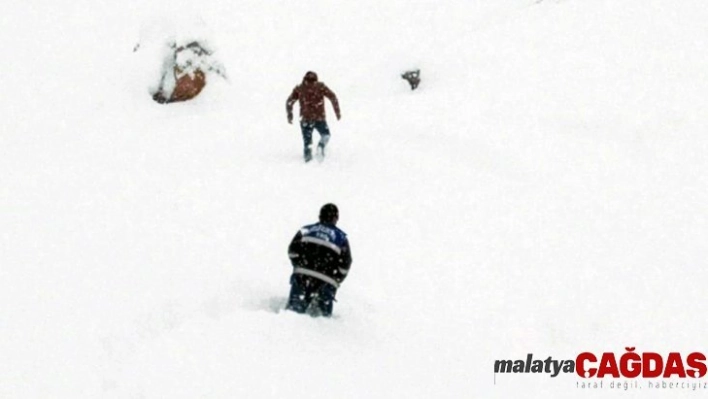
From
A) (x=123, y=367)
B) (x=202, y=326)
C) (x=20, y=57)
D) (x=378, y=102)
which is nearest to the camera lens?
(x=123, y=367)

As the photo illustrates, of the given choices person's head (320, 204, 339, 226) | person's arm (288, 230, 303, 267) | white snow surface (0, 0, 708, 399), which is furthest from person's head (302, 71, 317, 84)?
person's arm (288, 230, 303, 267)

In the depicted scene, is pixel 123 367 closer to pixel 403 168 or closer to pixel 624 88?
pixel 403 168

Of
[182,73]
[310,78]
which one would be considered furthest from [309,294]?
[182,73]

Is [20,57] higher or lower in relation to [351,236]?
higher

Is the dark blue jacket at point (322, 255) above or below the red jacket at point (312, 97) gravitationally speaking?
below

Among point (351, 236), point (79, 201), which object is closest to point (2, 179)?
point (79, 201)

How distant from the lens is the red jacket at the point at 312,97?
11.4m

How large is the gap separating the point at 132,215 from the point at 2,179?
348 cm

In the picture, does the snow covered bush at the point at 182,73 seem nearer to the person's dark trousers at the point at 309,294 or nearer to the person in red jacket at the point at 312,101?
the person in red jacket at the point at 312,101

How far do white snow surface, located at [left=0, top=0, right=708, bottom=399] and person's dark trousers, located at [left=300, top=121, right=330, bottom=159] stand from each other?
0.37m

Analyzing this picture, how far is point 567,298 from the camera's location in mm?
7594

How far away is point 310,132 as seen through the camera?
11.9 meters

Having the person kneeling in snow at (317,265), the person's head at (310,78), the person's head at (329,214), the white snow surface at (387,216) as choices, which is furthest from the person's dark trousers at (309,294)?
the person's head at (310,78)

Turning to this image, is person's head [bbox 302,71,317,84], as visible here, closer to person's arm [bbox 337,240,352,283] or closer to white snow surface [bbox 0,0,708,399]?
white snow surface [bbox 0,0,708,399]
